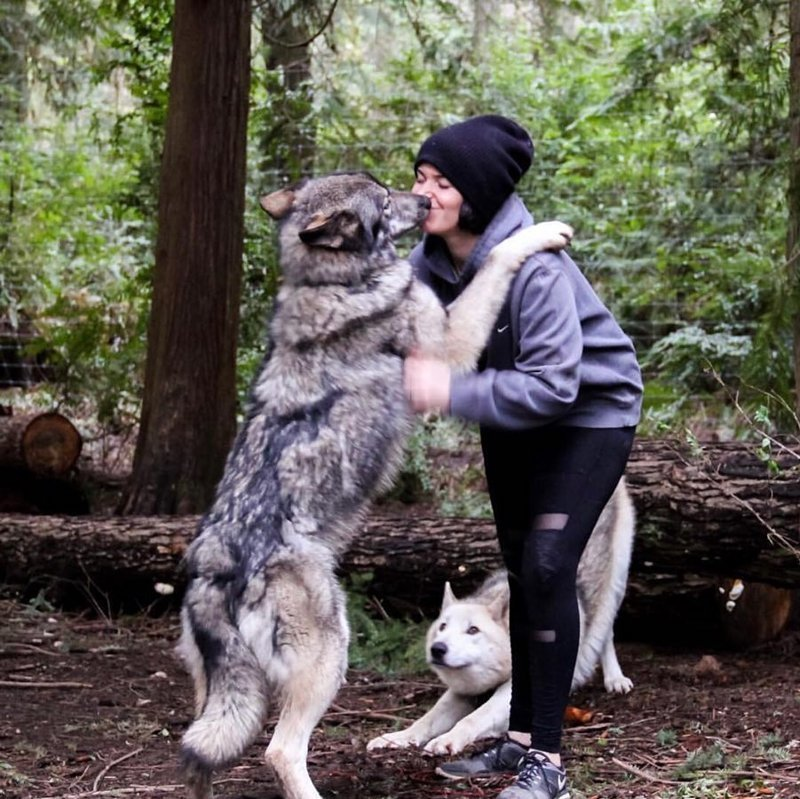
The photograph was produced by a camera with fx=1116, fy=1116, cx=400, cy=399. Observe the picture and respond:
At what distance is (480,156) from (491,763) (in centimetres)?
234

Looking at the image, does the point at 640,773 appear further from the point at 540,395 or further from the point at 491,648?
the point at 540,395

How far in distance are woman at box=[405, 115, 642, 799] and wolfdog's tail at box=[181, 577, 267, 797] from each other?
91 cm

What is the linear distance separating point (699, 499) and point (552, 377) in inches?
106

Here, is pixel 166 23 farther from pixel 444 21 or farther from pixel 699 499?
pixel 699 499

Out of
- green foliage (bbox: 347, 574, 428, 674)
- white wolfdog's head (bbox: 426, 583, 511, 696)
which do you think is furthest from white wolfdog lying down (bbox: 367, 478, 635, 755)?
green foliage (bbox: 347, 574, 428, 674)

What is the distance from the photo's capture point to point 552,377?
3596 mm

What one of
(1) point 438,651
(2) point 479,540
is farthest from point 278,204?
(2) point 479,540

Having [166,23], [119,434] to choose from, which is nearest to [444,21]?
[166,23]

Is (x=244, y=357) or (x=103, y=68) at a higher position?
(x=103, y=68)

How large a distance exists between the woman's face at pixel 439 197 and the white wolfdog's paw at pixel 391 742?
2348 millimetres

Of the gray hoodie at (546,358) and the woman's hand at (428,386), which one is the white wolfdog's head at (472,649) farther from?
the woman's hand at (428,386)

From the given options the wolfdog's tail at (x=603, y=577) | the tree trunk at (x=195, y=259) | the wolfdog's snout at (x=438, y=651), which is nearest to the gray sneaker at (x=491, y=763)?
the wolfdog's snout at (x=438, y=651)

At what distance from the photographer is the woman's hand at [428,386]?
146 inches

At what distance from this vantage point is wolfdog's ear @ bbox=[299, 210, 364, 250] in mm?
4090
